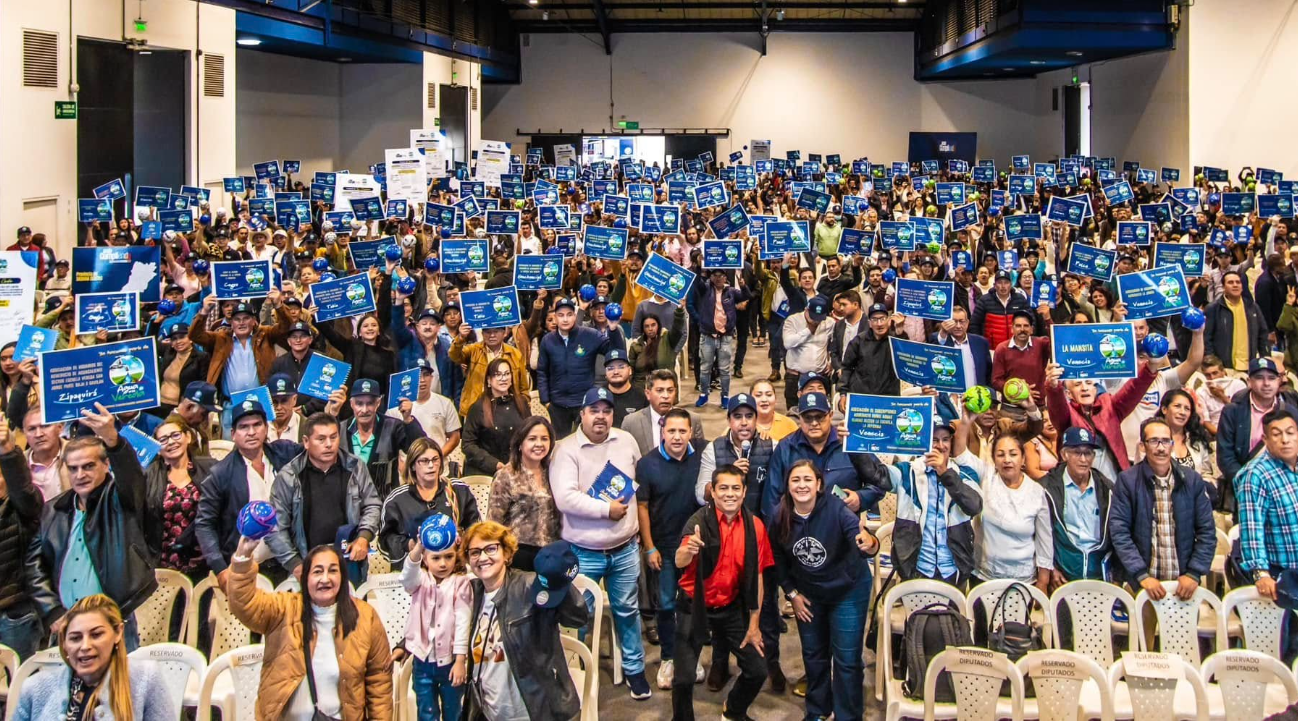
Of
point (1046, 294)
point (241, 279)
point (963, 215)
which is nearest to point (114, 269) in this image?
point (241, 279)

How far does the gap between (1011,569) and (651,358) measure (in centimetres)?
435

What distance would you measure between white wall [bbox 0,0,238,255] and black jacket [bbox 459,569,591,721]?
1550 cm

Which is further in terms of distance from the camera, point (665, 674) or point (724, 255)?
point (724, 255)

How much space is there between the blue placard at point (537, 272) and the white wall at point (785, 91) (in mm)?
32561

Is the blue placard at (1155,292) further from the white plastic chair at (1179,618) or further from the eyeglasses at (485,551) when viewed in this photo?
the eyeglasses at (485,551)

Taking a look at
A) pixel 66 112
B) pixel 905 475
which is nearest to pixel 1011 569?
pixel 905 475

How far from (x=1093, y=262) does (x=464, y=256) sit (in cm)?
708

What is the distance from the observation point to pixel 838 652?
5645mm

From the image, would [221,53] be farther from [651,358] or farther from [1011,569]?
[1011,569]

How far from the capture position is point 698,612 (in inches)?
222

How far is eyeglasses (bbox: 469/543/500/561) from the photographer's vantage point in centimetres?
473

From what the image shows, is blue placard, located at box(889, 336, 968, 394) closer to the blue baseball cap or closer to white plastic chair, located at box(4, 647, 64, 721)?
the blue baseball cap

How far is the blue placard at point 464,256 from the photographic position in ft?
42.2

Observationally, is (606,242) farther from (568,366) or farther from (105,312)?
(105,312)
